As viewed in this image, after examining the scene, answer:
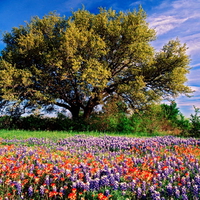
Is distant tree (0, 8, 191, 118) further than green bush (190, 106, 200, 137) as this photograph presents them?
Yes

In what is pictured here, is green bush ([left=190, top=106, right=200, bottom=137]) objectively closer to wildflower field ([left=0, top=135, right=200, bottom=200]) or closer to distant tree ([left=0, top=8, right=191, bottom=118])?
distant tree ([left=0, top=8, right=191, bottom=118])

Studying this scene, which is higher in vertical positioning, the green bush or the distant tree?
the distant tree

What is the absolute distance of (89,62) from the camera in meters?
16.0

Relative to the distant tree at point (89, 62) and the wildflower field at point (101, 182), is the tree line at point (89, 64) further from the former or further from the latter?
the wildflower field at point (101, 182)

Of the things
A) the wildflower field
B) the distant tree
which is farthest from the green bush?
the wildflower field

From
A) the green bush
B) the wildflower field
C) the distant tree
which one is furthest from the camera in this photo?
the distant tree

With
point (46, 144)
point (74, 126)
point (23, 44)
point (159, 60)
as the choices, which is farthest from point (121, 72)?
point (46, 144)

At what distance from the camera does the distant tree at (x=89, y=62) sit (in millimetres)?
16281

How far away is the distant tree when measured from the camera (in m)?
16.3

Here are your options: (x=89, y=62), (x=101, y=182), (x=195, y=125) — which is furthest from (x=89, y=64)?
(x=101, y=182)

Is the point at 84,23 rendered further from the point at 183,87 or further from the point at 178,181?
the point at 178,181

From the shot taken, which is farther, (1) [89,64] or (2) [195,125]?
(1) [89,64]

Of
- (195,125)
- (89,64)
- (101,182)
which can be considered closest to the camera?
(101,182)

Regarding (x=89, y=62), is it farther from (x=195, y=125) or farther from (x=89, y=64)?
(x=195, y=125)
